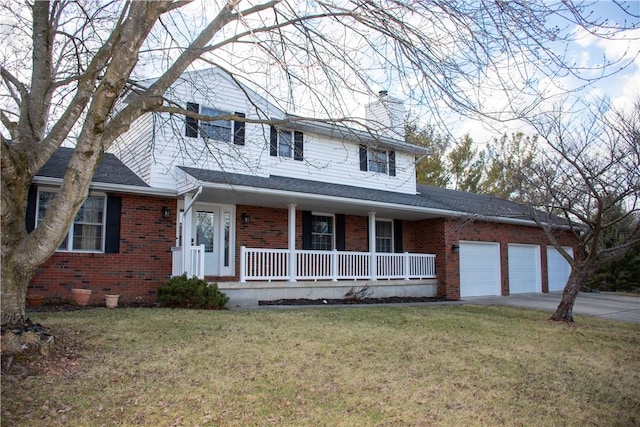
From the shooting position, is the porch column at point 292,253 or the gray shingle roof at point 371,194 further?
the porch column at point 292,253

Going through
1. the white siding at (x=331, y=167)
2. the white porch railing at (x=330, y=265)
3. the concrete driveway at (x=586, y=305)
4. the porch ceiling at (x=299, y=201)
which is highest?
the white siding at (x=331, y=167)

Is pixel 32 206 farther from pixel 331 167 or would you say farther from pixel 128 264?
pixel 331 167

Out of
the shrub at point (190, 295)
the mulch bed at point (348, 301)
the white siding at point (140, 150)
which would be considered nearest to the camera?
the shrub at point (190, 295)

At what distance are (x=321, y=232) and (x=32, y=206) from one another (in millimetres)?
7739

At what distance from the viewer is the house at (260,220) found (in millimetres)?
10875

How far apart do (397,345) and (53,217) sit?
487 cm

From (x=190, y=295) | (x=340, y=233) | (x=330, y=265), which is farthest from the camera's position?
(x=340, y=233)

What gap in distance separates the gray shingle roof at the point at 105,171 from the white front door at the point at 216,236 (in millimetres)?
1859

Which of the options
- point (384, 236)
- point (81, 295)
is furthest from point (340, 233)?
point (81, 295)

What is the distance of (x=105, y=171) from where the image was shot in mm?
11703

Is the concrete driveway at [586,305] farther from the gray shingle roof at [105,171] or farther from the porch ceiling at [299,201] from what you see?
the gray shingle roof at [105,171]

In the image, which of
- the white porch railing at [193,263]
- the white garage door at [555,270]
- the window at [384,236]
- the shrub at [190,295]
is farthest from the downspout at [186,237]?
the white garage door at [555,270]

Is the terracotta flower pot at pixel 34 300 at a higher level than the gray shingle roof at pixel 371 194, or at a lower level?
lower

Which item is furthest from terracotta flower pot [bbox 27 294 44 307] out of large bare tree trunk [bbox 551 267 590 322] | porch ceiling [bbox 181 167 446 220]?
large bare tree trunk [bbox 551 267 590 322]
